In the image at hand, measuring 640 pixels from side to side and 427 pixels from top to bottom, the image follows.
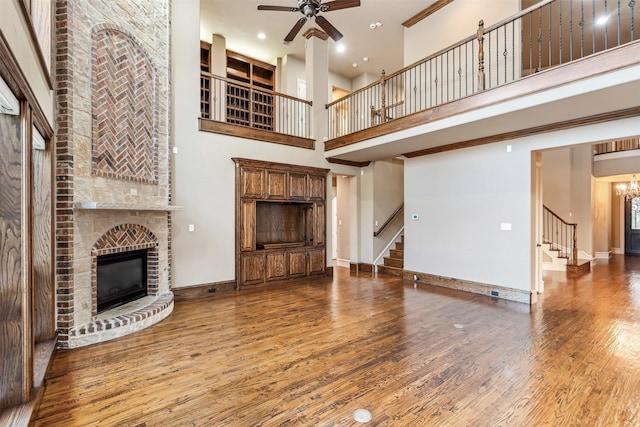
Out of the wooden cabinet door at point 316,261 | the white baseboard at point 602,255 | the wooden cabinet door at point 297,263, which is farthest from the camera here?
the white baseboard at point 602,255

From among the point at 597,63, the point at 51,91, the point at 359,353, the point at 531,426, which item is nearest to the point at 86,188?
the point at 51,91

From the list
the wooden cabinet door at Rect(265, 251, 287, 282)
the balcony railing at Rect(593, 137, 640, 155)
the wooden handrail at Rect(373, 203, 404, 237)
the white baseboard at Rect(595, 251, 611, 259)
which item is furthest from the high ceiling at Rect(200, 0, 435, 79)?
the white baseboard at Rect(595, 251, 611, 259)

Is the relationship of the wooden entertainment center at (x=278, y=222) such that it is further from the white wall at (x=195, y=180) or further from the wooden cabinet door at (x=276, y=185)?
the white wall at (x=195, y=180)

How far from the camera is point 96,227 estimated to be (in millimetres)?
3695

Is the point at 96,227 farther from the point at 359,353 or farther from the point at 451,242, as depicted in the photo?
the point at 451,242

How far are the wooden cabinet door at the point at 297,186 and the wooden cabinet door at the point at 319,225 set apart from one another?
0.52 metres

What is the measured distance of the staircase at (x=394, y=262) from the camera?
7418 millimetres

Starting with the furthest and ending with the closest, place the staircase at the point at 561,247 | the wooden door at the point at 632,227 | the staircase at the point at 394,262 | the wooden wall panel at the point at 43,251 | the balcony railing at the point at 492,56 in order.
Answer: the wooden door at the point at 632,227, the staircase at the point at 561,247, the staircase at the point at 394,262, the balcony railing at the point at 492,56, the wooden wall panel at the point at 43,251

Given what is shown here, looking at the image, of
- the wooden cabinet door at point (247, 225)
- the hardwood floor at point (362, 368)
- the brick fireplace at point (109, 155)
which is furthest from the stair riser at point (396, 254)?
the brick fireplace at point (109, 155)

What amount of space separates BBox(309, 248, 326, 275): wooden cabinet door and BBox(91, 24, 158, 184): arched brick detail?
3744 millimetres

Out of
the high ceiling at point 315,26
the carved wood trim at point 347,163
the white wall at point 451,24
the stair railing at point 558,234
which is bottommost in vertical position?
the stair railing at point 558,234

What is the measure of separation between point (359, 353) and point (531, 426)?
1.52m

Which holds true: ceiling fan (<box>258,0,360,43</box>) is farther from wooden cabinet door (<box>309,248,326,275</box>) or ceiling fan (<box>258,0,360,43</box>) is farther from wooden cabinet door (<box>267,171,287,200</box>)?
wooden cabinet door (<box>309,248,326,275</box>)

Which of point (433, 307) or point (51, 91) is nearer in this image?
point (51, 91)
